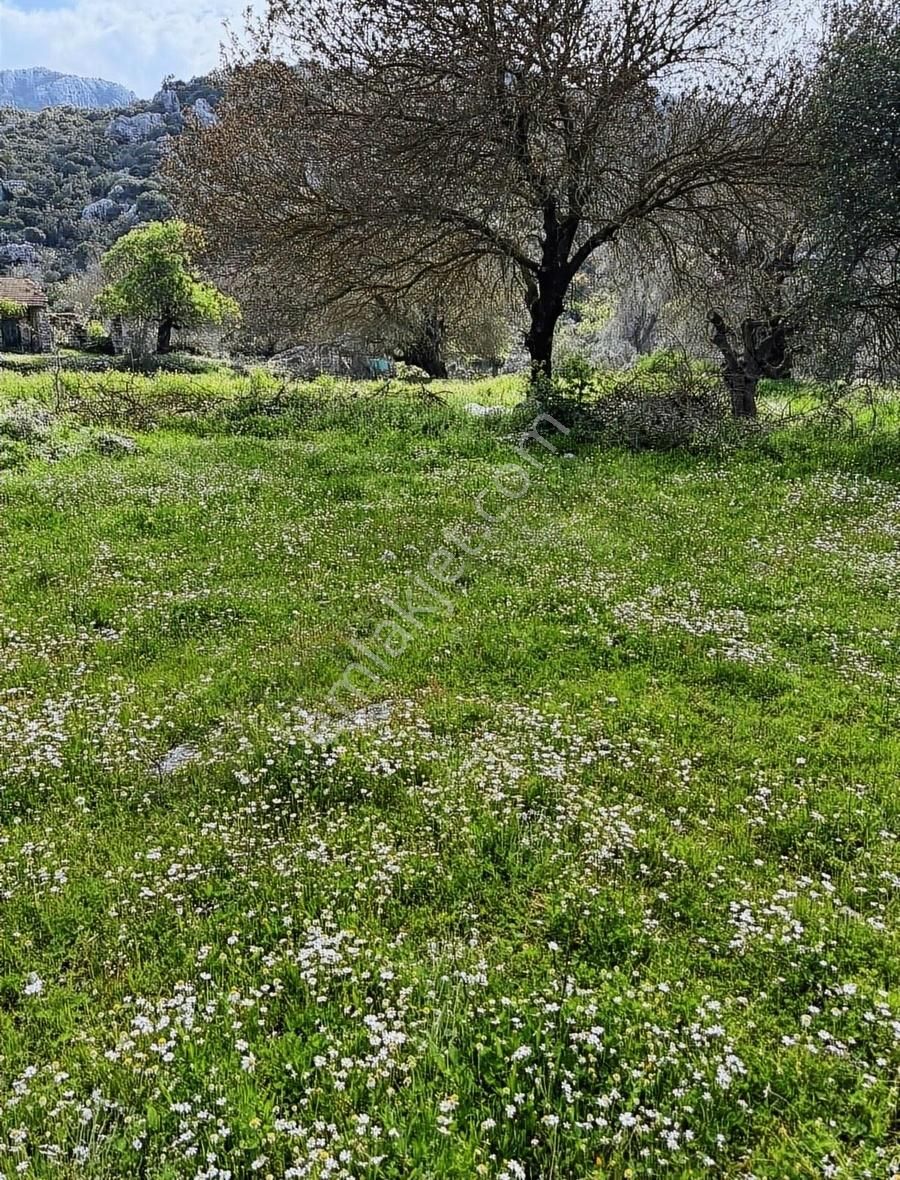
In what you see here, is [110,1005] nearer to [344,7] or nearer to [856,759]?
[856,759]

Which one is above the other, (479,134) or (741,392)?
(479,134)

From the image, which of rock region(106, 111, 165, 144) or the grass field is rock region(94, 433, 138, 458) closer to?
the grass field

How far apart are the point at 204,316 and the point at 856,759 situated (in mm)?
38235

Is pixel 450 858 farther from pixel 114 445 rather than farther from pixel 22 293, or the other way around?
pixel 22 293

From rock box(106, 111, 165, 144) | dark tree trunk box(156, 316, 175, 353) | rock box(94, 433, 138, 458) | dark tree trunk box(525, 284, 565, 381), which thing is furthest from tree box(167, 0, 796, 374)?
rock box(106, 111, 165, 144)

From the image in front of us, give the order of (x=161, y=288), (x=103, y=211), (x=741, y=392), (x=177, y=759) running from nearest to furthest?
(x=177, y=759)
(x=741, y=392)
(x=161, y=288)
(x=103, y=211)

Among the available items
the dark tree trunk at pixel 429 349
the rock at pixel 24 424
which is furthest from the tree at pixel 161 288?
the rock at pixel 24 424

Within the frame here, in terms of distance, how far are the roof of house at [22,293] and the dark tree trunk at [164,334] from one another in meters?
11.8

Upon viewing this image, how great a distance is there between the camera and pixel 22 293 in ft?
151

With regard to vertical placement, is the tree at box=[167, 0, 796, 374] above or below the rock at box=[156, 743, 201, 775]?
above

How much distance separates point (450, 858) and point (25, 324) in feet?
167

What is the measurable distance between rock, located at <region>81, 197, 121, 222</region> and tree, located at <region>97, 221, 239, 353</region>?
57789mm

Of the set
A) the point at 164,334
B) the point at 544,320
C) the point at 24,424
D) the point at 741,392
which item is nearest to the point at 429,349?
the point at 544,320

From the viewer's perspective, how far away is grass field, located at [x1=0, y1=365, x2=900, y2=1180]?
3102 millimetres
